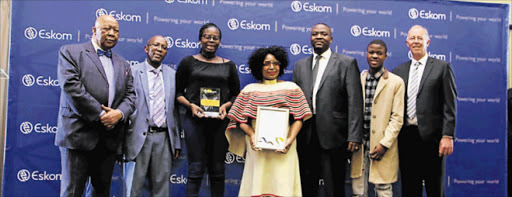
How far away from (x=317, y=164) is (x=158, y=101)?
1.67 metres

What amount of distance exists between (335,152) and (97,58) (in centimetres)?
231

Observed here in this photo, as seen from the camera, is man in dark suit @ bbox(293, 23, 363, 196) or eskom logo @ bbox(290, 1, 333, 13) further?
eskom logo @ bbox(290, 1, 333, 13)

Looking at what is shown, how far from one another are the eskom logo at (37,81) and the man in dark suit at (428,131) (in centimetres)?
386

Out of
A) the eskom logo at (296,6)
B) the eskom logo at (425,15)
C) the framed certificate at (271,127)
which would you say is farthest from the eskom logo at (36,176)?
the eskom logo at (425,15)

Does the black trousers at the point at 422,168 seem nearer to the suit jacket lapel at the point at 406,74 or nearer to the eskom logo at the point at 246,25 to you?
the suit jacket lapel at the point at 406,74

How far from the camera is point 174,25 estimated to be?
559 centimetres

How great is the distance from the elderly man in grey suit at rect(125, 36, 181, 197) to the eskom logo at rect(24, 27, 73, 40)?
121cm

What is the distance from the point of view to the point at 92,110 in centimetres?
389

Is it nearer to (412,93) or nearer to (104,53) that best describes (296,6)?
(412,93)

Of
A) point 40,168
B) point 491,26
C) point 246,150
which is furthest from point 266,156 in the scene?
point 491,26

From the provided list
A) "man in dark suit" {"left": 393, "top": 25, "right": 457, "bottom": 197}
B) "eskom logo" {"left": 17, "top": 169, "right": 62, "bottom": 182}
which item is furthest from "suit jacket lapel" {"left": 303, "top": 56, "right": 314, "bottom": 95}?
"eskom logo" {"left": 17, "top": 169, "right": 62, "bottom": 182}

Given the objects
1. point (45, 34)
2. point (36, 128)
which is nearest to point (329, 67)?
point (45, 34)

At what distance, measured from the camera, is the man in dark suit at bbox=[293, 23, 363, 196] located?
439 cm

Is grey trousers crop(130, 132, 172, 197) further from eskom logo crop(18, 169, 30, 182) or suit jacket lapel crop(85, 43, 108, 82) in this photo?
eskom logo crop(18, 169, 30, 182)
